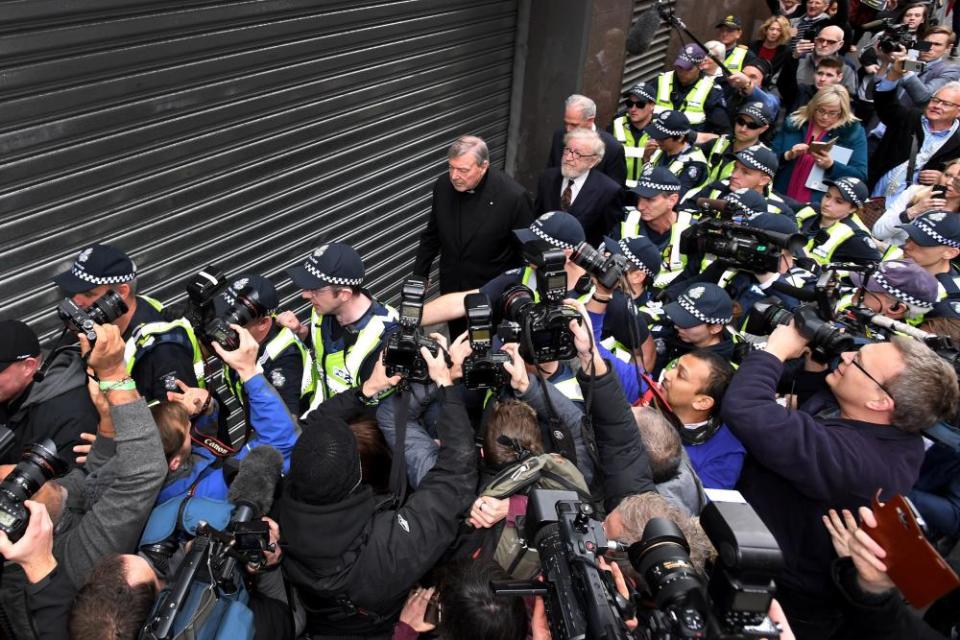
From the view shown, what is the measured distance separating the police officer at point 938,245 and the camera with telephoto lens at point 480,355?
10.1ft

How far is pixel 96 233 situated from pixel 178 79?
955 mm

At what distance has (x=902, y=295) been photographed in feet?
12.4

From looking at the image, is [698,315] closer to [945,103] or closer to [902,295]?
[902,295]

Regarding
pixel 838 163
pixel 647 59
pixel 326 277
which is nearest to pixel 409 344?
pixel 326 277

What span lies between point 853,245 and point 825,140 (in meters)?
1.78

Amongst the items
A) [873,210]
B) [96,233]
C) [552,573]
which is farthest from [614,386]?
[873,210]

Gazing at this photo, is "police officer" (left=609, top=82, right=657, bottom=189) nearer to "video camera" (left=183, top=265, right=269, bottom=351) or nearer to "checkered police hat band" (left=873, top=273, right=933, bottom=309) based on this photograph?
"checkered police hat band" (left=873, top=273, right=933, bottom=309)

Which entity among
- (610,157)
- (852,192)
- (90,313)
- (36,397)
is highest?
(90,313)

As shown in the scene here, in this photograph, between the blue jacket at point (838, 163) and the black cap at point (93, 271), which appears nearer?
the black cap at point (93, 271)

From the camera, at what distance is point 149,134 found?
3.78 meters

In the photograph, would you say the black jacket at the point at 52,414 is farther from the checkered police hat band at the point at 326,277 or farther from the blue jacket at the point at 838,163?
the blue jacket at the point at 838,163

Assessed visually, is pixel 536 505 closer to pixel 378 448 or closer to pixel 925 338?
pixel 378 448

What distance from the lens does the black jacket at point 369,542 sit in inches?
93.4

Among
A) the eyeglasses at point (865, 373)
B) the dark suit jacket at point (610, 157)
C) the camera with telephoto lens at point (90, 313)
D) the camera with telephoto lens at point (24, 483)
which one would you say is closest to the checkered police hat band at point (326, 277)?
the camera with telephoto lens at point (90, 313)
